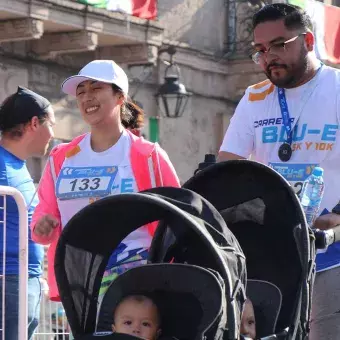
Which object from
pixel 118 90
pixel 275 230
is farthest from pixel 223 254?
pixel 118 90

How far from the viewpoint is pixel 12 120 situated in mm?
8664

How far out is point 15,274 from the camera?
26.6 ft

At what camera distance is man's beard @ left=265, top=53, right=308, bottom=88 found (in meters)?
6.94

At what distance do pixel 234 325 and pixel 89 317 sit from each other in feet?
2.84

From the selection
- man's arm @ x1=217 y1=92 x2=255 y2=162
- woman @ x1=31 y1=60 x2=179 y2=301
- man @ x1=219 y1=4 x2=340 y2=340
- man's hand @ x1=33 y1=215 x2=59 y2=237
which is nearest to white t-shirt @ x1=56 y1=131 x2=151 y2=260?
woman @ x1=31 y1=60 x2=179 y2=301

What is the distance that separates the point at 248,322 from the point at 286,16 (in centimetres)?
164

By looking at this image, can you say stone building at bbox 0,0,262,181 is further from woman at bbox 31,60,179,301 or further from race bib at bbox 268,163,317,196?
race bib at bbox 268,163,317,196

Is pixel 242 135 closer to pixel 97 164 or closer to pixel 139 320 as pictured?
pixel 97 164

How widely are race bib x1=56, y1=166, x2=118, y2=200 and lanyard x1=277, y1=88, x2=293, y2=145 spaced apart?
2.93 ft

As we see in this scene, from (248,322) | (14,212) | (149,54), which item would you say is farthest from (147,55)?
(248,322)

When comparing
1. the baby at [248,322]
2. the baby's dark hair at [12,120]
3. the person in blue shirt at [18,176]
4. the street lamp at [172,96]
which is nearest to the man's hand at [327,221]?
the baby at [248,322]

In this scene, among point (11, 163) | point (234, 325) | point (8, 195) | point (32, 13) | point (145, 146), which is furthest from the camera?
point (32, 13)

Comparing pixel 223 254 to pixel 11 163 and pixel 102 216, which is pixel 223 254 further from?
pixel 11 163

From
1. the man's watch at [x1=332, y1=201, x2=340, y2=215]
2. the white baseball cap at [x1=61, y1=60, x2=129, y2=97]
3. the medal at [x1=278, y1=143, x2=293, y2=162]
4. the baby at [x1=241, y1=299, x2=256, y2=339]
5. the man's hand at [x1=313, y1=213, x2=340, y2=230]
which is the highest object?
the white baseball cap at [x1=61, y1=60, x2=129, y2=97]
